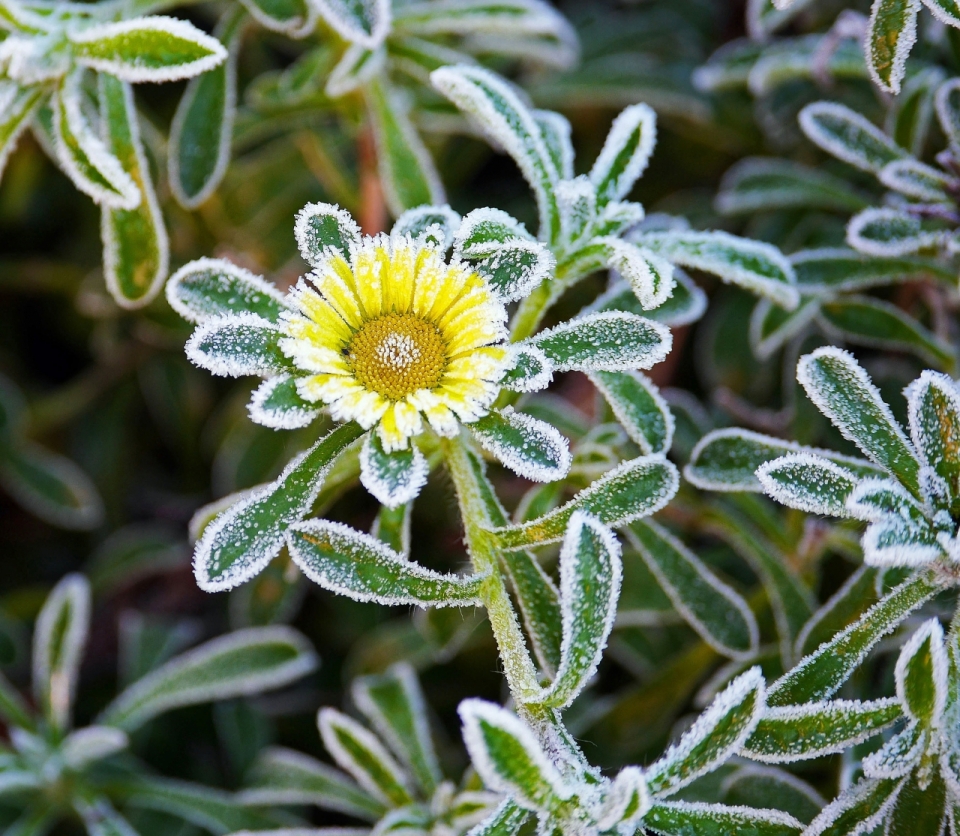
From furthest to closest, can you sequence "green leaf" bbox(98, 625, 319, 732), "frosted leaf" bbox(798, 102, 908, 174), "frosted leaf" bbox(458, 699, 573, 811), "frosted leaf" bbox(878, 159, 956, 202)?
"green leaf" bbox(98, 625, 319, 732) → "frosted leaf" bbox(798, 102, 908, 174) → "frosted leaf" bbox(878, 159, 956, 202) → "frosted leaf" bbox(458, 699, 573, 811)

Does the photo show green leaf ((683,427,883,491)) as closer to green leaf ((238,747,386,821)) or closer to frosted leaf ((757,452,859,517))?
frosted leaf ((757,452,859,517))

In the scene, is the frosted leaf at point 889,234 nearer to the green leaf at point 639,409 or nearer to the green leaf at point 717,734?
the green leaf at point 639,409

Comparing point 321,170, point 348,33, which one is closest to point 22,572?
point 321,170

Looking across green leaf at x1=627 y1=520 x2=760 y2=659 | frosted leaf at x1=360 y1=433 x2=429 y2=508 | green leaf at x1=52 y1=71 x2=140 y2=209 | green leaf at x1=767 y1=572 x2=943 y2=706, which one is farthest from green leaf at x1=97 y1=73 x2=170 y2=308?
green leaf at x1=767 y1=572 x2=943 y2=706

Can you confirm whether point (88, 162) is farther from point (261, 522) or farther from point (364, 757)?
point (364, 757)

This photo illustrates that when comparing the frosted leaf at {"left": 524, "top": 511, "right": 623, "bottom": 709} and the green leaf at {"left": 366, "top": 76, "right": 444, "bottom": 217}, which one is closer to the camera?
the frosted leaf at {"left": 524, "top": 511, "right": 623, "bottom": 709}

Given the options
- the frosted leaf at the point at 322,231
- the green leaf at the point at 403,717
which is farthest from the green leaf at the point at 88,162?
the green leaf at the point at 403,717
